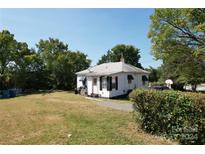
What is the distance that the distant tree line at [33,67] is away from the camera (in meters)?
35.7

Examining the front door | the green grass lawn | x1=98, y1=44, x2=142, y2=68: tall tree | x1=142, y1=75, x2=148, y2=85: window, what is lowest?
the green grass lawn

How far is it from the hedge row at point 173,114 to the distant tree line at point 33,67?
28.5 meters

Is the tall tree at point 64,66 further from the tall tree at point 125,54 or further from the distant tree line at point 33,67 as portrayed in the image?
the tall tree at point 125,54

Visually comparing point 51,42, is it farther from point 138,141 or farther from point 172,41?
point 138,141

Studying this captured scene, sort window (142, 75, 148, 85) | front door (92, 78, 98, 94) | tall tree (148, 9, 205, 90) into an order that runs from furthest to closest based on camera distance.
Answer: window (142, 75, 148, 85), front door (92, 78, 98, 94), tall tree (148, 9, 205, 90)

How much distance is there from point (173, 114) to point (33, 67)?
106 ft

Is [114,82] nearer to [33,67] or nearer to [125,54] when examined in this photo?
[33,67]

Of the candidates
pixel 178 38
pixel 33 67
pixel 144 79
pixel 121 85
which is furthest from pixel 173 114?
pixel 33 67

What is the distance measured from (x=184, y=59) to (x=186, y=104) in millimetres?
15243

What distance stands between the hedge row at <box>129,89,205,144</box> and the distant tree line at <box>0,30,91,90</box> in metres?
28.5

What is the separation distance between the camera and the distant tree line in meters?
35.7

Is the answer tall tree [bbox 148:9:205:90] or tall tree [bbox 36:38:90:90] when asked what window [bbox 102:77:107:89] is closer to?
tall tree [bbox 148:9:205:90]

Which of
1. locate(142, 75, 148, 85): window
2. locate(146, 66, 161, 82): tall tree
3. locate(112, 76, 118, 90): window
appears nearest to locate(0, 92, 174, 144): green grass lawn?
locate(112, 76, 118, 90): window
